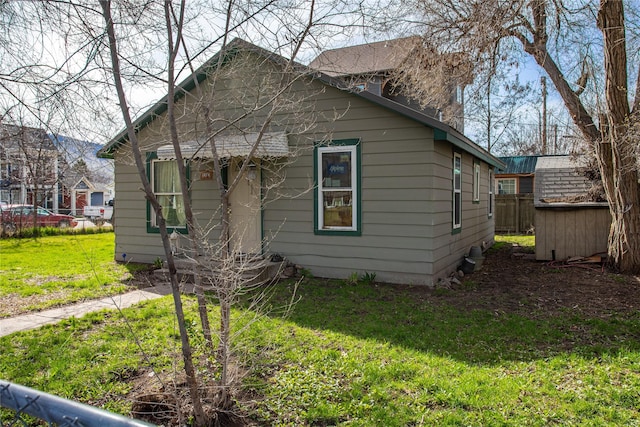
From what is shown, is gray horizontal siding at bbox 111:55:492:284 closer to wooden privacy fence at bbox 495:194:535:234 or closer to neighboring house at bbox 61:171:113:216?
wooden privacy fence at bbox 495:194:535:234

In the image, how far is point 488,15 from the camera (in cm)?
765

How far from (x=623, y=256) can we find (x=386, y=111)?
519 cm

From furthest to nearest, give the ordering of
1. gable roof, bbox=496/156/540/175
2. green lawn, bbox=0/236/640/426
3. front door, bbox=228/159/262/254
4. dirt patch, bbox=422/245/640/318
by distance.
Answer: gable roof, bbox=496/156/540/175, front door, bbox=228/159/262/254, dirt patch, bbox=422/245/640/318, green lawn, bbox=0/236/640/426

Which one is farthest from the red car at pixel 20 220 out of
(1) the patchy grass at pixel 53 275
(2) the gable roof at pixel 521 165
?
(2) the gable roof at pixel 521 165

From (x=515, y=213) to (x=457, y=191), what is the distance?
10.6 metres

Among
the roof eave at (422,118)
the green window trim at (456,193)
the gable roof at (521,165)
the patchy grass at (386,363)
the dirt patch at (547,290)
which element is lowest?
the patchy grass at (386,363)

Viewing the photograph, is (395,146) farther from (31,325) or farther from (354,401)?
(31,325)

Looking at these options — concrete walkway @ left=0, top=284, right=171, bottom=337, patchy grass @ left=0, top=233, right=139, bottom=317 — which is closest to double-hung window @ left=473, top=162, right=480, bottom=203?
concrete walkway @ left=0, top=284, right=171, bottom=337

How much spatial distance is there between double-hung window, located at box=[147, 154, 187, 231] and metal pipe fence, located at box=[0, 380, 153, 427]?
823 centimetres

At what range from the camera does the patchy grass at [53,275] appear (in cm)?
654

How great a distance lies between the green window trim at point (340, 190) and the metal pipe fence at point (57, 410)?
6405 mm

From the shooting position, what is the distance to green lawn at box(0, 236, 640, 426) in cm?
317

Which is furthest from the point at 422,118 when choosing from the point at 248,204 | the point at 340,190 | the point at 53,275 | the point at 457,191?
the point at 53,275

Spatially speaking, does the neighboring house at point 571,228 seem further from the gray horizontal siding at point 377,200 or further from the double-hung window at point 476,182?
the gray horizontal siding at point 377,200
